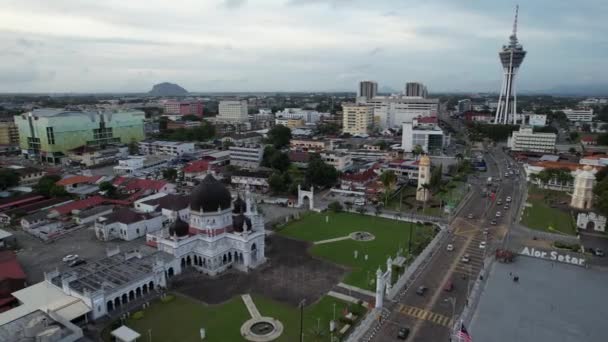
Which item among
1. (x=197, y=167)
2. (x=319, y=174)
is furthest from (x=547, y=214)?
(x=197, y=167)

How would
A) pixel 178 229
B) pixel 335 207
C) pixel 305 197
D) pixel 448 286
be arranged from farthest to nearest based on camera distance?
pixel 305 197 < pixel 335 207 < pixel 178 229 < pixel 448 286

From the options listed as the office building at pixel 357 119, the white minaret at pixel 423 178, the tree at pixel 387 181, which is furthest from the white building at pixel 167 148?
the white minaret at pixel 423 178

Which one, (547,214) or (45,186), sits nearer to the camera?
(547,214)

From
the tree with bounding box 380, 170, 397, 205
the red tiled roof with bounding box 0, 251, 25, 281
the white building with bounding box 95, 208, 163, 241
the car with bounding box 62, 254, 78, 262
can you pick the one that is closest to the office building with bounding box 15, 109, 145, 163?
the white building with bounding box 95, 208, 163, 241

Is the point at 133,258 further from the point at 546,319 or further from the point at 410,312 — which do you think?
the point at 546,319

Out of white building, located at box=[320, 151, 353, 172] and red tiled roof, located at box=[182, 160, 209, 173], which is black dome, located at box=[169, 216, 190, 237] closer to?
red tiled roof, located at box=[182, 160, 209, 173]

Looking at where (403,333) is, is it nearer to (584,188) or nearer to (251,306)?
(251,306)
